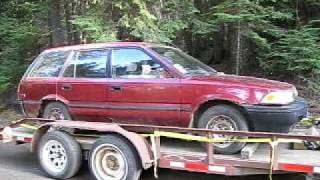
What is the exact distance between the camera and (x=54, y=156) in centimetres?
745

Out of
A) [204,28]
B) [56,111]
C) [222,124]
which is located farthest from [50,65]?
[204,28]

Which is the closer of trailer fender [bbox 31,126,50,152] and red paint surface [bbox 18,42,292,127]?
red paint surface [bbox 18,42,292,127]

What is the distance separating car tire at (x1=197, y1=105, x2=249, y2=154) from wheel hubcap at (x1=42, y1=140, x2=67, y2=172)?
2.25 metres

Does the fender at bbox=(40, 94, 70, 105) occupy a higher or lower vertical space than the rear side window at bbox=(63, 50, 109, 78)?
lower

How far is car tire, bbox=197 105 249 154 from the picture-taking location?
20.9 feet

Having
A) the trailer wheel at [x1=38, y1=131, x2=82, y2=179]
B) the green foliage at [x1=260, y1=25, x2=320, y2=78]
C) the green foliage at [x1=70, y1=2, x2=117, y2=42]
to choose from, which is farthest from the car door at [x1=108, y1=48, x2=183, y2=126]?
the green foliage at [x1=260, y1=25, x2=320, y2=78]

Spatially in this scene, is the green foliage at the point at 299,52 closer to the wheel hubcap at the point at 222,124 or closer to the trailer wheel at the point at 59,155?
the wheel hubcap at the point at 222,124

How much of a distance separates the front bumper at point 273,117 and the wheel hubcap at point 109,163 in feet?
6.07

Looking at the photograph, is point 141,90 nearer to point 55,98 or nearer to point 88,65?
point 88,65

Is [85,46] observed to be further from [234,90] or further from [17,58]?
[17,58]

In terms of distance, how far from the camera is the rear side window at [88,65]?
756cm

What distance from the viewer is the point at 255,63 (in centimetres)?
1412

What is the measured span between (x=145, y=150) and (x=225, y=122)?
1144 millimetres

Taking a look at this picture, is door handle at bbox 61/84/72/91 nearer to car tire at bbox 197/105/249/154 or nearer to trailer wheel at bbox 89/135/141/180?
trailer wheel at bbox 89/135/141/180
